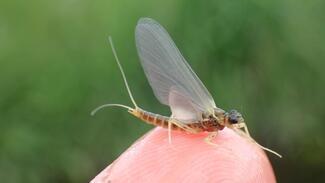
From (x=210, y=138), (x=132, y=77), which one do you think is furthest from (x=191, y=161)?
(x=132, y=77)

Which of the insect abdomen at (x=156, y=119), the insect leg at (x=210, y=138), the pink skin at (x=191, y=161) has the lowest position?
the pink skin at (x=191, y=161)

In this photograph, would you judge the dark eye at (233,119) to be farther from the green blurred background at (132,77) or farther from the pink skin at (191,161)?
the green blurred background at (132,77)

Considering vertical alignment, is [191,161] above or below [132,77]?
above

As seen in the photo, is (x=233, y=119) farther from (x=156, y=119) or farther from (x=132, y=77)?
(x=132, y=77)

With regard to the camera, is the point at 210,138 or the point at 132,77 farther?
the point at 132,77

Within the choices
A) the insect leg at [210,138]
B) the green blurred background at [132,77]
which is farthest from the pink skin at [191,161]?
the green blurred background at [132,77]

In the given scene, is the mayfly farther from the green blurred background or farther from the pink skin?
the green blurred background

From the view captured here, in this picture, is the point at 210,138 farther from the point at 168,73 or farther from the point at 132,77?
the point at 132,77
